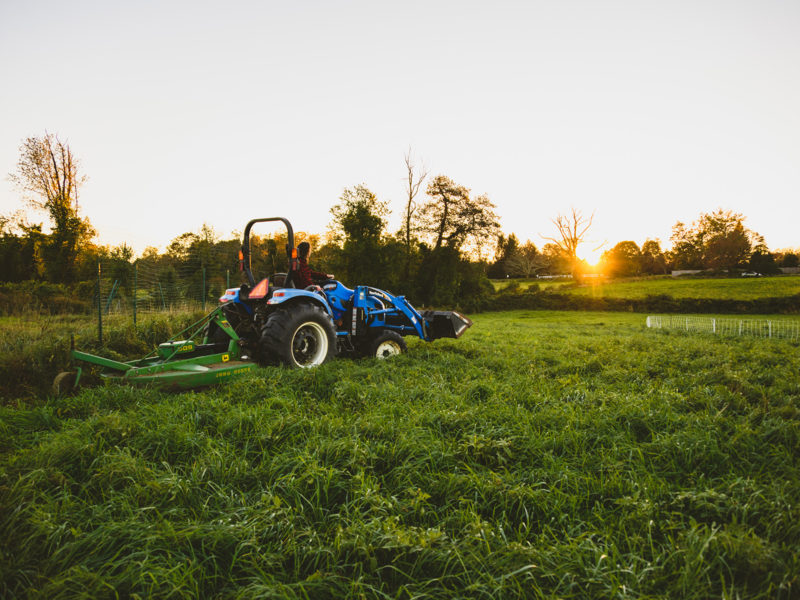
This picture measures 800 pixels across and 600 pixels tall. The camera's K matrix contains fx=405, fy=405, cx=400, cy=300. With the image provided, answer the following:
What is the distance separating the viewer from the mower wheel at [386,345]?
23.4 feet

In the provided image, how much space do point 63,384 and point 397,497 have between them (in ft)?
14.7

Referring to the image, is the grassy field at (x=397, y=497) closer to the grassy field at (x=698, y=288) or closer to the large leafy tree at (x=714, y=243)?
the grassy field at (x=698, y=288)

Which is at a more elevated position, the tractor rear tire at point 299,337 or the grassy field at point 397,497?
the tractor rear tire at point 299,337

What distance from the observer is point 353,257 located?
27.2 metres

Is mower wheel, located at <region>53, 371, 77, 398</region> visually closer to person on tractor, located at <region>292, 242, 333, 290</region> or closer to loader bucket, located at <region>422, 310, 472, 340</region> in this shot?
person on tractor, located at <region>292, 242, 333, 290</region>

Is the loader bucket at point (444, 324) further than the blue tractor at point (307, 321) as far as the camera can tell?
Yes

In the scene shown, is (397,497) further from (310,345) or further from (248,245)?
(248,245)

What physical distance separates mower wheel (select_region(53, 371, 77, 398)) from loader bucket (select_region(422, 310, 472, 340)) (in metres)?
5.60

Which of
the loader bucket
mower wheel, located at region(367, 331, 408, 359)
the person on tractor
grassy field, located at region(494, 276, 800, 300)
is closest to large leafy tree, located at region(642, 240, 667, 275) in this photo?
grassy field, located at region(494, 276, 800, 300)

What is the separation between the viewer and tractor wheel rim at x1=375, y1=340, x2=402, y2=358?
7.21 meters

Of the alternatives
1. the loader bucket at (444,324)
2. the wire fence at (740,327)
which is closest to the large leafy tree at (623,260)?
the wire fence at (740,327)

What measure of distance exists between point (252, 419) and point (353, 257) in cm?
2415

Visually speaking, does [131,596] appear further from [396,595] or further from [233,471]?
[396,595]

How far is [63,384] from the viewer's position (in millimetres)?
4699
